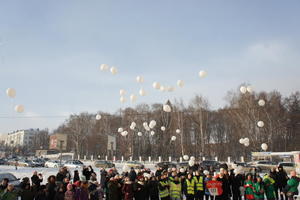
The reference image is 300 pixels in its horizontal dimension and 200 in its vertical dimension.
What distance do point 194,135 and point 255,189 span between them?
148ft

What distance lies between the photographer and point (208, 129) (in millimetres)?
57844

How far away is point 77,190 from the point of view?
8.51 metres

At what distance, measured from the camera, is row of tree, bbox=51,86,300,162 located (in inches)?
1656

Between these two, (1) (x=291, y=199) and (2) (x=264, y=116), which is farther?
(2) (x=264, y=116)

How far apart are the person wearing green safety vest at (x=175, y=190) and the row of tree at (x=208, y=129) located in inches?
1181

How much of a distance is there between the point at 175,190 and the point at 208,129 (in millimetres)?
48911

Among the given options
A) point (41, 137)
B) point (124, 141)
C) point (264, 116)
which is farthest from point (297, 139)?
point (41, 137)

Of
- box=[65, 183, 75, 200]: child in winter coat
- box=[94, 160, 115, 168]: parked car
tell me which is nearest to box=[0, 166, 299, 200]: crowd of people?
box=[65, 183, 75, 200]: child in winter coat

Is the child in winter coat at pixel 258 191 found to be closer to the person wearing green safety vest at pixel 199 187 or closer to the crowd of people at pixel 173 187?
the crowd of people at pixel 173 187

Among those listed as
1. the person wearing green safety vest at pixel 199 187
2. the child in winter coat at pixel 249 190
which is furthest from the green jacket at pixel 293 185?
the person wearing green safety vest at pixel 199 187

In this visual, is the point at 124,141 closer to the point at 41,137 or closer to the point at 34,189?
the point at 34,189

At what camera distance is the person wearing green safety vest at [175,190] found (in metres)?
10.4

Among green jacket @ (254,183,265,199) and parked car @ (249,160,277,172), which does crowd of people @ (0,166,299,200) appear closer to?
green jacket @ (254,183,265,199)

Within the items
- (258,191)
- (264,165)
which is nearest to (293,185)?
(258,191)
